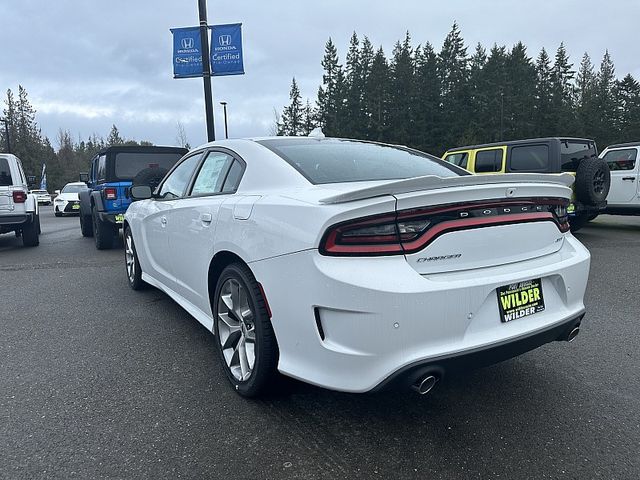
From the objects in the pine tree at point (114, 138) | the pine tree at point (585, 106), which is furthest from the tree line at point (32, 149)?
the pine tree at point (585, 106)

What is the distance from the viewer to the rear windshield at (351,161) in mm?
2771

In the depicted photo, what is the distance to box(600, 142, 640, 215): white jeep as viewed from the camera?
962cm

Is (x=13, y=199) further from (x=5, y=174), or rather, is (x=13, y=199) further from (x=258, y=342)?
(x=258, y=342)

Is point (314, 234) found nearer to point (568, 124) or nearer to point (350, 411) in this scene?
point (350, 411)

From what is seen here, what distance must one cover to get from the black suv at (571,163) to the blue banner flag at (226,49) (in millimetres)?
5682

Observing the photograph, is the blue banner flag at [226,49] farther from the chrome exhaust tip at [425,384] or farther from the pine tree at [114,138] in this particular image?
the pine tree at [114,138]

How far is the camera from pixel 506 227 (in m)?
→ 2.25

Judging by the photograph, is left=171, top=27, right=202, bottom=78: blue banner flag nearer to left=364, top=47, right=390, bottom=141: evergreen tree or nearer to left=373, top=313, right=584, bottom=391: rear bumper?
left=373, top=313, right=584, bottom=391: rear bumper

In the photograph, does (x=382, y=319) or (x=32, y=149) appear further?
(x=32, y=149)

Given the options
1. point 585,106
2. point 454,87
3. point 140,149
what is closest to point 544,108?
point 585,106

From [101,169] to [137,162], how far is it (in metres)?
0.97

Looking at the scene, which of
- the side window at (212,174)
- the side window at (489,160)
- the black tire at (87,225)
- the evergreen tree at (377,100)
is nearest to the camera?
the side window at (212,174)

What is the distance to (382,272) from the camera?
1975 mm

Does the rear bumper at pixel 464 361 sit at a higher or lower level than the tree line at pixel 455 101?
lower
